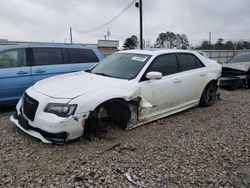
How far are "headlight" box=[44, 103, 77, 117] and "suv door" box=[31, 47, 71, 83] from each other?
275 cm

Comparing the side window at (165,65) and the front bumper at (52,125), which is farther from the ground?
the side window at (165,65)

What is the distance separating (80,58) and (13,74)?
191 centimetres

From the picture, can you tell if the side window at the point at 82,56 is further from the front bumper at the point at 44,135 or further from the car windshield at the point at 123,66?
the front bumper at the point at 44,135

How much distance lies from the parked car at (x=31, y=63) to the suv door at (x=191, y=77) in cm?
285

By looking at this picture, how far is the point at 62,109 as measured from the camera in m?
3.58

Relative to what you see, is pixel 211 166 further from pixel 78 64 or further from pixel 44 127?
pixel 78 64

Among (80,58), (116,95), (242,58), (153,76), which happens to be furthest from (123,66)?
(242,58)

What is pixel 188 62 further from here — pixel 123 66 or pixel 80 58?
pixel 80 58

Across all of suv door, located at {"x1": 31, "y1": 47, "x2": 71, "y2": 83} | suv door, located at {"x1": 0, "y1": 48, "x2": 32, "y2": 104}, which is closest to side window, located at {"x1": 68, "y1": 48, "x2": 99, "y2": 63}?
suv door, located at {"x1": 31, "y1": 47, "x2": 71, "y2": 83}

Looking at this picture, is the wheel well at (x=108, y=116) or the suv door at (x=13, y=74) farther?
the suv door at (x=13, y=74)

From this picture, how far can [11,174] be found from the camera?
9.90 ft

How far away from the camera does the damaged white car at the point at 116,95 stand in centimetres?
361

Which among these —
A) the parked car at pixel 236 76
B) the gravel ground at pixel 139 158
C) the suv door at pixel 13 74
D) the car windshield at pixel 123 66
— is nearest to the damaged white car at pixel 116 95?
the car windshield at pixel 123 66

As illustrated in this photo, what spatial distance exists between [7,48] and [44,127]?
3.16 m
